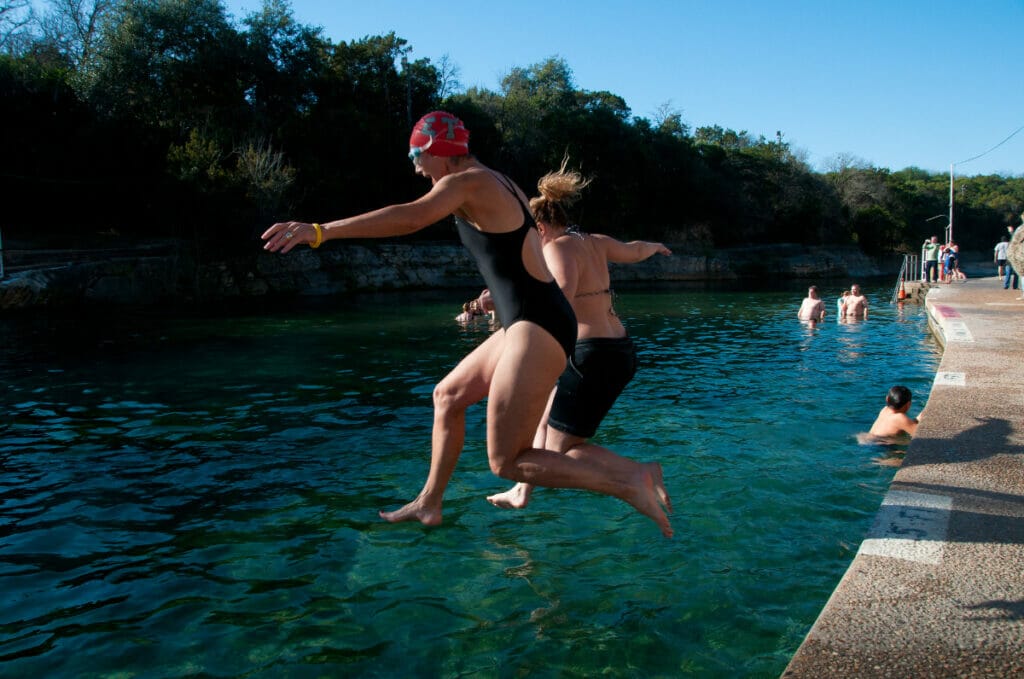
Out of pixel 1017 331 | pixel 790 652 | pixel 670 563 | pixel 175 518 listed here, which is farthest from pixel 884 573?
pixel 1017 331

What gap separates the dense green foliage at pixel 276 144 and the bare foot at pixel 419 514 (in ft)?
100

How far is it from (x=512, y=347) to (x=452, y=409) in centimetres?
59

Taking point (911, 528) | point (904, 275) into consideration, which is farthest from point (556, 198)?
point (904, 275)

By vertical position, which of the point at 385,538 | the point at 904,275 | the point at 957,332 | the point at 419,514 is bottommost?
the point at 385,538

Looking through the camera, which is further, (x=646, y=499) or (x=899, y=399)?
(x=899, y=399)

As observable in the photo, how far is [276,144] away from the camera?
3909cm

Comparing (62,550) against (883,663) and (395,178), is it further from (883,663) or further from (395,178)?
(395,178)

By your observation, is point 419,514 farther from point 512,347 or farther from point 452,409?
point 512,347

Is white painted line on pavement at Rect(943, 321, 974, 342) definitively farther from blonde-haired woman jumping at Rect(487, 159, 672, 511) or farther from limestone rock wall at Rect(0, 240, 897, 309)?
limestone rock wall at Rect(0, 240, 897, 309)

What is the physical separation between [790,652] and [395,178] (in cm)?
4324

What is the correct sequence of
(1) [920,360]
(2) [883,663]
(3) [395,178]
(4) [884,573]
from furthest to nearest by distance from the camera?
(3) [395,178]
(1) [920,360]
(4) [884,573]
(2) [883,663]

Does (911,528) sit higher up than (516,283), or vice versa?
(516,283)

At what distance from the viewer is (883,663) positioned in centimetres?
273

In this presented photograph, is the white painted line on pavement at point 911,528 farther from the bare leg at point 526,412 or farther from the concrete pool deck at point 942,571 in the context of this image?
the bare leg at point 526,412
